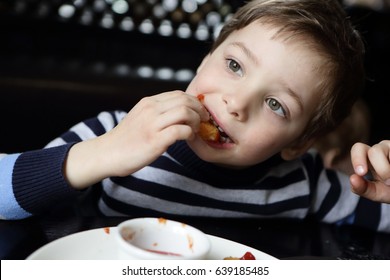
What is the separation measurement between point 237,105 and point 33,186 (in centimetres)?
33

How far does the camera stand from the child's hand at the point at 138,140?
0.72 meters

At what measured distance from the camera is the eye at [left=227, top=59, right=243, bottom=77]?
88 cm

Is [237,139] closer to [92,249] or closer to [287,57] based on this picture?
[287,57]

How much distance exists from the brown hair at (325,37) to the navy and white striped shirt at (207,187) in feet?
0.38

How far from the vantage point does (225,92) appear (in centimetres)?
86

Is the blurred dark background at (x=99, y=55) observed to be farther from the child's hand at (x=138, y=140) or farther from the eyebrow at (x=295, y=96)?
the child's hand at (x=138, y=140)

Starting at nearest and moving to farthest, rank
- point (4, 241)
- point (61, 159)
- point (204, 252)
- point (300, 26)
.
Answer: point (204, 252) → point (4, 241) → point (61, 159) → point (300, 26)

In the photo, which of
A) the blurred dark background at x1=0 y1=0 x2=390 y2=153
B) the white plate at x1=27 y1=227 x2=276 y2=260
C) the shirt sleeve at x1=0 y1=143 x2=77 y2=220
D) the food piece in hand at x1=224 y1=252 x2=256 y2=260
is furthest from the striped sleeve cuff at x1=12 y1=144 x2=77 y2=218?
the blurred dark background at x1=0 y1=0 x2=390 y2=153

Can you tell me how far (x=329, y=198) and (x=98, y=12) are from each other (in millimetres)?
970

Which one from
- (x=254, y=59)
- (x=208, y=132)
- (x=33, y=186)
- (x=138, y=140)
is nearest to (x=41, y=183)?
(x=33, y=186)

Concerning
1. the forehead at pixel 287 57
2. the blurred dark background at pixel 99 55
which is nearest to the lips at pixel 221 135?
the forehead at pixel 287 57

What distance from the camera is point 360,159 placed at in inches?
29.9

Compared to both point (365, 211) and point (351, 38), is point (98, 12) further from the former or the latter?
point (365, 211)

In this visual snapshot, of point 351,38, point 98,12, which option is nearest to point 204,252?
point 351,38
